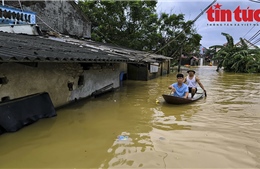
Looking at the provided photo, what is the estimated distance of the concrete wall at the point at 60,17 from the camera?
13.8 meters

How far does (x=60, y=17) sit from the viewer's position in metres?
15.4

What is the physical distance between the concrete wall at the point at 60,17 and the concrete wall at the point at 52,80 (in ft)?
19.8

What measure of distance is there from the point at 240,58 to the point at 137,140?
1029 inches

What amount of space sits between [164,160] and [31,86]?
4225 mm

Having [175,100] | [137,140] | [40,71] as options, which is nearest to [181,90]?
[175,100]

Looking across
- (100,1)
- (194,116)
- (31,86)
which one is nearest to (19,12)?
(31,86)

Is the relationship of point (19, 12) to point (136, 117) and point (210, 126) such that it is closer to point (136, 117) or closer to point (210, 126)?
point (136, 117)

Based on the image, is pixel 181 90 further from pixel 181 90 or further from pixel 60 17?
pixel 60 17

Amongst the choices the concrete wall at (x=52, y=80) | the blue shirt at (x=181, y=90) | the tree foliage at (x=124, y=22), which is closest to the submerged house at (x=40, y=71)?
the concrete wall at (x=52, y=80)

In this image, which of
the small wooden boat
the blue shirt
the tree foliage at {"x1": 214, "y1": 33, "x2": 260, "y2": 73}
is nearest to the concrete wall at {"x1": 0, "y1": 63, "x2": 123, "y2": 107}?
the small wooden boat

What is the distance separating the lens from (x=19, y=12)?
10.3 metres

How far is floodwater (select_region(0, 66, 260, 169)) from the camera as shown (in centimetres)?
363

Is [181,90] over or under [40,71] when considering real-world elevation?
under

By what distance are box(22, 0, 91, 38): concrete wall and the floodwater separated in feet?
30.4
